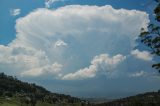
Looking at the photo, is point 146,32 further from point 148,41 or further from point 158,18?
point 158,18

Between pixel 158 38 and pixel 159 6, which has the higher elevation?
pixel 159 6

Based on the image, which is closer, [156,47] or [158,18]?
[158,18]

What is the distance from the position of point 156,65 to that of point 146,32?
5520 millimetres

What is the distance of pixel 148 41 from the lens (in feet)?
166

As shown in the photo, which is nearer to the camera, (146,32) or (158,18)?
(158,18)

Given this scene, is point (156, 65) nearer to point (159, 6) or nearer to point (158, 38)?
point (158, 38)

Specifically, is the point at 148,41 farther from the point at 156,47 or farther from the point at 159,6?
the point at 159,6

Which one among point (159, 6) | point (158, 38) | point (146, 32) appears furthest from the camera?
point (146, 32)

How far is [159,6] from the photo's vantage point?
45125mm

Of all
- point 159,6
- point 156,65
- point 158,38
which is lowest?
point 156,65

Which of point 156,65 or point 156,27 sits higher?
point 156,27

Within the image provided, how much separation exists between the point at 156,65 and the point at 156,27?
510 cm

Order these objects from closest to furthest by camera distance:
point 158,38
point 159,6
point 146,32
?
point 159,6 < point 158,38 < point 146,32

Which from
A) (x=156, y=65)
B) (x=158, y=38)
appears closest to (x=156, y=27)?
(x=158, y=38)
